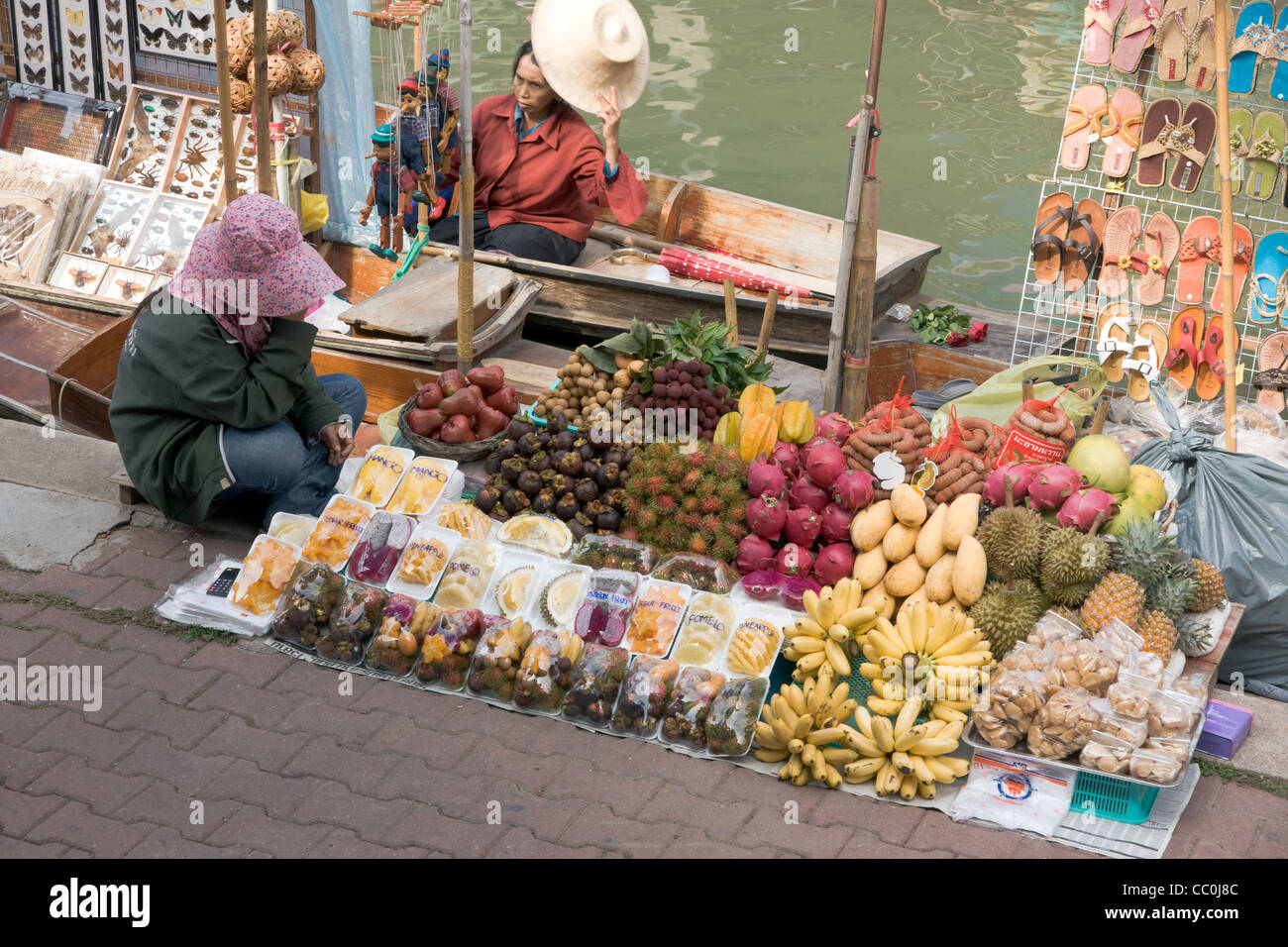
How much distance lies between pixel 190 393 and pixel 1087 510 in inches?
117

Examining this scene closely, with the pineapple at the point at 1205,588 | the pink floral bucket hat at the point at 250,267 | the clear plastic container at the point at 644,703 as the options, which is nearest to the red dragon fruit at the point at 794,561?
the clear plastic container at the point at 644,703

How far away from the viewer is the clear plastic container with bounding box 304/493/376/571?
4.25 meters

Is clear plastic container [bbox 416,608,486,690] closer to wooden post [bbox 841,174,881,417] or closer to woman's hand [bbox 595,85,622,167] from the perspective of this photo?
wooden post [bbox 841,174,881,417]

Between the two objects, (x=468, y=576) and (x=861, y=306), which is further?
(x=861, y=306)

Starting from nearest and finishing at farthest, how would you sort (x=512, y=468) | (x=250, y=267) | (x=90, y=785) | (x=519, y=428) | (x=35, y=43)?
(x=90, y=785)
(x=250, y=267)
(x=512, y=468)
(x=519, y=428)
(x=35, y=43)

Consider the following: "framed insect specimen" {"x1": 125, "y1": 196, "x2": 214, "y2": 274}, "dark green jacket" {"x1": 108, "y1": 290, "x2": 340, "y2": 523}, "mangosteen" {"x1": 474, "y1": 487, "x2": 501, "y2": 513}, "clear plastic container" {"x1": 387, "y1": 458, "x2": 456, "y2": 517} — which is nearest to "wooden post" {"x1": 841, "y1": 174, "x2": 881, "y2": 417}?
"mangosteen" {"x1": 474, "y1": 487, "x2": 501, "y2": 513}

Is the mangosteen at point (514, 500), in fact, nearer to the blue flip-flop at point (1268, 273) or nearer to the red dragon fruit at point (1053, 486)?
the red dragon fruit at point (1053, 486)

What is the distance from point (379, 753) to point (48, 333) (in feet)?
11.4

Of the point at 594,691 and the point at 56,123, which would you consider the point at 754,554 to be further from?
the point at 56,123

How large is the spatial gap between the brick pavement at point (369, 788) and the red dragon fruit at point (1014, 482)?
3.48 ft

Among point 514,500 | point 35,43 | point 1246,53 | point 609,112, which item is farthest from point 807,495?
point 35,43

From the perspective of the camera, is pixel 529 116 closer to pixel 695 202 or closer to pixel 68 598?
pixel 695 202

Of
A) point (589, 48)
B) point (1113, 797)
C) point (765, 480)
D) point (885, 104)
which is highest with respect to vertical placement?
point (589, 48)

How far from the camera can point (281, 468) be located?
14.4 feet
